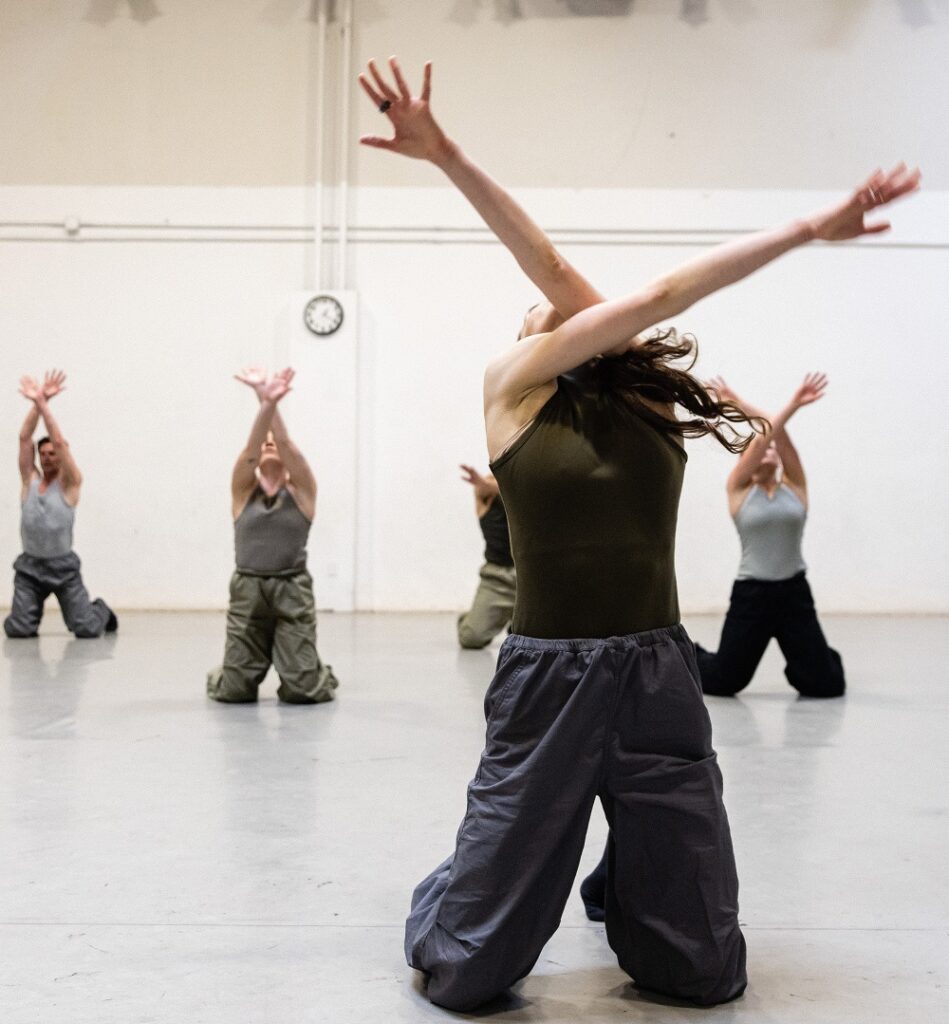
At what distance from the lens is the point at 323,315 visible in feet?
35.9

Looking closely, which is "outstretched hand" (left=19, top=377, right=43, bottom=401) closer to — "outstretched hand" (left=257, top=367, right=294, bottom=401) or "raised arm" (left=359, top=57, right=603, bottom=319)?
"outstretched hand" (left=257, top=367, right=294, bottom=401)

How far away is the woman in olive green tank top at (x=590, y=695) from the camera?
8.00 feet

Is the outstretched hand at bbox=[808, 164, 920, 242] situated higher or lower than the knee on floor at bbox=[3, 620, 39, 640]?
higher

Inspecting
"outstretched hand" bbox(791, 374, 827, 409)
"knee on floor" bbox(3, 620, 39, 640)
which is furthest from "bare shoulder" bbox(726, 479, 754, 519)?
"knee on floor" bbox(3, 620, 39, 640)

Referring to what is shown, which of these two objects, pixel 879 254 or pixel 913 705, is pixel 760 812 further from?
pixel 879 254

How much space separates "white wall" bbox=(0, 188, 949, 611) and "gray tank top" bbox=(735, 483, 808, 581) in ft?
15.2

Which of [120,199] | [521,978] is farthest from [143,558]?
[521,978]

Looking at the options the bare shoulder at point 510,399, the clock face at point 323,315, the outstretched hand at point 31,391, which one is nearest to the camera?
the bare shoulder at point 510,399

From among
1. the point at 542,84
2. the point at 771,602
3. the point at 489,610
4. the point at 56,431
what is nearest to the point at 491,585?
the point at 489,610

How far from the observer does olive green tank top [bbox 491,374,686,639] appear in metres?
2.50

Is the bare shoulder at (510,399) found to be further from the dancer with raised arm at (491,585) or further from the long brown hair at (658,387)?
the dancer with raised arm at (491,585)

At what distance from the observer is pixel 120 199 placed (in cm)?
1109

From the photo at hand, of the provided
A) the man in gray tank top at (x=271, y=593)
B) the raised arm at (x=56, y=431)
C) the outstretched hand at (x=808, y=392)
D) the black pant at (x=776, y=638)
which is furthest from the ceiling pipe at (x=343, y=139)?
the outstretched hand at (x=808, y=392)

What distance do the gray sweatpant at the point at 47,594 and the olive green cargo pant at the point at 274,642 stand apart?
123 inches
